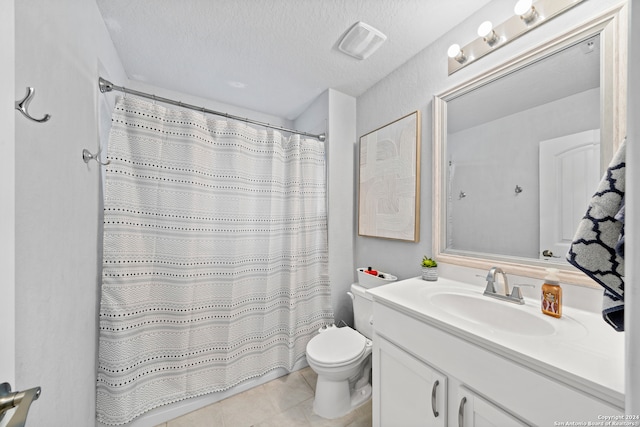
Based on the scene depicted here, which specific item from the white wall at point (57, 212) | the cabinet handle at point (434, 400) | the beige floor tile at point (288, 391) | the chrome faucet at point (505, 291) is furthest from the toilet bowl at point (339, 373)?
the white wall at point (57, 212)

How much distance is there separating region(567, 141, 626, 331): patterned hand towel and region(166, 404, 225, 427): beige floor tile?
1.81m

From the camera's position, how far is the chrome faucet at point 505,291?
103 centimetres

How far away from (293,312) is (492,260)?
134cm

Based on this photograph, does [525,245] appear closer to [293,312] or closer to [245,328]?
[293,312]

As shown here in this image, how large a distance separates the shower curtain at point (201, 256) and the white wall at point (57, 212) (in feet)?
0.37

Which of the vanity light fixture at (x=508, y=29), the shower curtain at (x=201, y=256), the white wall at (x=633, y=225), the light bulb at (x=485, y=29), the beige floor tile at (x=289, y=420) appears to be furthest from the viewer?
the beige floor tile at (x=289, y=420)

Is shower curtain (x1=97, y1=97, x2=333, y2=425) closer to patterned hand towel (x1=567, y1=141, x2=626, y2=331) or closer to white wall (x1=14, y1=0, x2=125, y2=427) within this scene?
white wall (x1=14, y1=0, x2=125, y2=427)

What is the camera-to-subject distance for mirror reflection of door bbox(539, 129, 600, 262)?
936 mm

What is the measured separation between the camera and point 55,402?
848 millimetres

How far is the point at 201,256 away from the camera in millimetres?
1510
